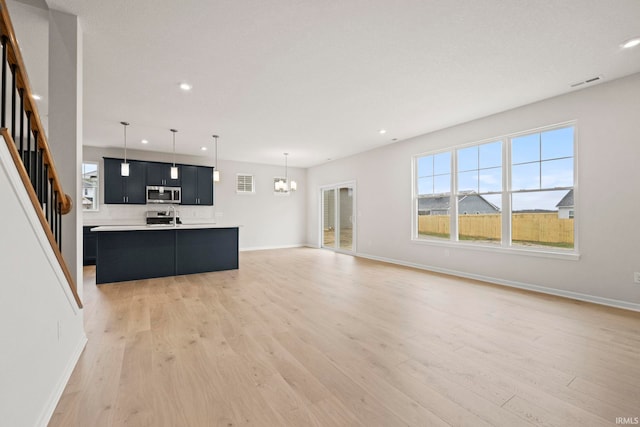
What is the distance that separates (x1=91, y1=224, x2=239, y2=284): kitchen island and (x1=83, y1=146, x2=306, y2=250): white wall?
8.63 ft

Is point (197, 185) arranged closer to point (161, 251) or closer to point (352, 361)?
point (161, 251)

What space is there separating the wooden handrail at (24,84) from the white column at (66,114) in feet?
0.84

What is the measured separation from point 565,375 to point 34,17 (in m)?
5.10

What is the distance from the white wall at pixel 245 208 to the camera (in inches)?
268

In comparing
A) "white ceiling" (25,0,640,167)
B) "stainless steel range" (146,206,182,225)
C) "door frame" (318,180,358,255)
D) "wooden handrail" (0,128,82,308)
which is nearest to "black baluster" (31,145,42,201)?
"wooden handrail" (0,128,82,308)

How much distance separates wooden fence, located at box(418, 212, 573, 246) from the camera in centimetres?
397

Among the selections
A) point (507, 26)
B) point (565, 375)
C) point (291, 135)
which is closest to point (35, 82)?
point (291, 135)

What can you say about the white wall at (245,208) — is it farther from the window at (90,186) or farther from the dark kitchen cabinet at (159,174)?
the dark kitchen cabinet at (159,174)

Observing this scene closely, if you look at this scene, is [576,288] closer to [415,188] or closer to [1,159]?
[415,188]

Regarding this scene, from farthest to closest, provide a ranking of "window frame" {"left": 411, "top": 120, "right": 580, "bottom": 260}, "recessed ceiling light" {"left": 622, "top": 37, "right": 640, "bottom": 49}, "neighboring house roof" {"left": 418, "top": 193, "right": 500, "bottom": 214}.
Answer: "neighboring house roof" {"left": 418, "top": 193, "right": 500, "bottom": 214}, "window frame" {"left": 411, "top": 120, "right": 580, "bottom": 260}, "recessed ceiling light" {"left": 622, "top": 37, "right": 640, "bottom": 49}

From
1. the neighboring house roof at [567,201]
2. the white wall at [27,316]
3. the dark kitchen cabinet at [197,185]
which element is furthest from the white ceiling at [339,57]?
the dark kitchen cabinet at [197,185]

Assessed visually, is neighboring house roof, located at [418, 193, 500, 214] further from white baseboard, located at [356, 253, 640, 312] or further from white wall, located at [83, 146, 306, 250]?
white wall, located at [83, 146, 306, 250]

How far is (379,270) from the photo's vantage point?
5508 mm

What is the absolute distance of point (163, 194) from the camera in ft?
22.7
